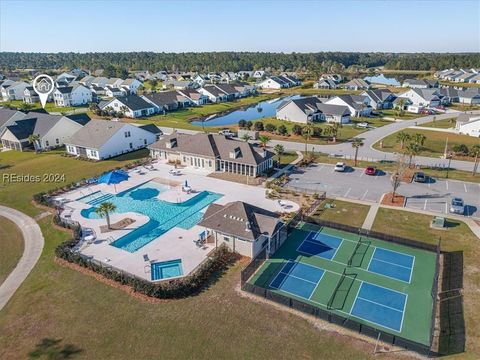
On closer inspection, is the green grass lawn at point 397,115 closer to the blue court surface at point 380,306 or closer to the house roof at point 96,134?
the house roof at point 96,134

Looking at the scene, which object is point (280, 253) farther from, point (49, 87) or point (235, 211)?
point (49, 87)

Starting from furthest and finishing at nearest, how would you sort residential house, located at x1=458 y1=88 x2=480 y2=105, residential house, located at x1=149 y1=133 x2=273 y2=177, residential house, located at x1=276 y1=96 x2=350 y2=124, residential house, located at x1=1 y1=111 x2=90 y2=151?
residential house, located at x1=458 y1=88 x2=480 y2=105 < residential house, located at x1=276 y1=96 x2=350 y2=124 < residential house, located at x1=1 y1=111 x2=90 y2=151 < residential house, located at x1=149 y1=133 x2=273 y2=177

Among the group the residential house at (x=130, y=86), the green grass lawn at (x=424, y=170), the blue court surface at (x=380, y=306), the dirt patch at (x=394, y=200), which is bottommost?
the blue court surface at (x=380, y=306)

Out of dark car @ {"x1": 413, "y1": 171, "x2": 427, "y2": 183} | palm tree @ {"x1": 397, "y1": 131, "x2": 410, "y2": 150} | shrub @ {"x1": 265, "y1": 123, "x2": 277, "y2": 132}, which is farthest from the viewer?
shrub @ {"x1": 265, "y1": 123, "x2": 277, "y2": 132}

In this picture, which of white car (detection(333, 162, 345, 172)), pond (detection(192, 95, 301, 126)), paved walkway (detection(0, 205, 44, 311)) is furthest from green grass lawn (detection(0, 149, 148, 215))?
white car (detection(333, 162, 345, 172))

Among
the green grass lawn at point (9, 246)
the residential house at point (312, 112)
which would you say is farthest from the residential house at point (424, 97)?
the green grass lawn at point (9, 246)

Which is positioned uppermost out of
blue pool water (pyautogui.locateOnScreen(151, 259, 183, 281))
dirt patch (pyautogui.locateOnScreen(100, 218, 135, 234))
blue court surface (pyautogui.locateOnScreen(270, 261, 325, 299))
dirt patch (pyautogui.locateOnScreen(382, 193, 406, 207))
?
dirt patch (pyautogui.locateOnScreen(382, 193, 406, 207))

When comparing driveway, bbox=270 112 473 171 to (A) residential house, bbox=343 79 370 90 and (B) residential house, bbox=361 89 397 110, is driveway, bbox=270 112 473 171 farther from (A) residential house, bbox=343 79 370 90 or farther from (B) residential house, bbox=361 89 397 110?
(A) residential house, bbox=343 79 370 90

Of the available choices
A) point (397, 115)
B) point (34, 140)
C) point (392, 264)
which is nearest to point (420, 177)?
point (392, 264)
